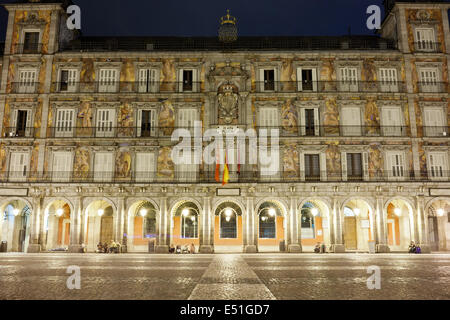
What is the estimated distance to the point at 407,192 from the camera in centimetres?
2889

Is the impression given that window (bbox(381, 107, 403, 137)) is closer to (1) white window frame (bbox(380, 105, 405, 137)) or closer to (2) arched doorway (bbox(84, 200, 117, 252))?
(1) white window frame (bbox(380, 105, 405, 137))

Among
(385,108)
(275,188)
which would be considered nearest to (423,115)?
(385,108)

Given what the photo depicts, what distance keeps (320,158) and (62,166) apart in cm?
1987

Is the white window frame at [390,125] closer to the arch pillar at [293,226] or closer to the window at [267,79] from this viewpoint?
the window at [267,79]

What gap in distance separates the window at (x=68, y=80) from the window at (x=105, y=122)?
306cm

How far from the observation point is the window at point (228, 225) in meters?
30.6

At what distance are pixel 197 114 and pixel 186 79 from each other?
3.16 meters

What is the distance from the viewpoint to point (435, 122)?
3023cm

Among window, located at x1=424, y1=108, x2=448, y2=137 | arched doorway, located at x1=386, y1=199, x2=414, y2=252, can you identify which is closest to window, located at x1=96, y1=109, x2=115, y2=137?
arched doorway, located at x1=386, y1=199, x2=414, y2=252

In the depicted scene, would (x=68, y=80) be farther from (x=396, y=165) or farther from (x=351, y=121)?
(x=396, y=165)

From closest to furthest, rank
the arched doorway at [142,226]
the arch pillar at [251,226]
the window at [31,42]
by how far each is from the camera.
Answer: the arch pillar at [251,226]
the arched doorway at [142,226]
the window at [31,42]

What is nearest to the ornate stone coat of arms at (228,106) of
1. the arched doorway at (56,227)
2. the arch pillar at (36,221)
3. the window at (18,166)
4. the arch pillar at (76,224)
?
the arch pillar at (76,224)

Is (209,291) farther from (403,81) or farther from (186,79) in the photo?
(403,81)

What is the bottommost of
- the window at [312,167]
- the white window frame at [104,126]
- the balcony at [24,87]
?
the window at [312,167]
